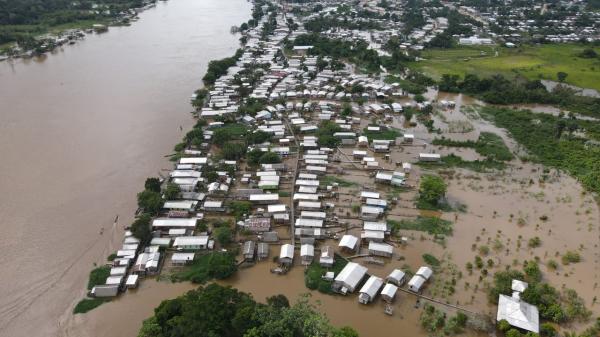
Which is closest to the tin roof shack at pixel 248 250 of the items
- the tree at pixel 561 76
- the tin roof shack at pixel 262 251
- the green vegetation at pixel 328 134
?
the tin roof shack at pixel 262 251

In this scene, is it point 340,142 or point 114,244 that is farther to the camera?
point 340,142

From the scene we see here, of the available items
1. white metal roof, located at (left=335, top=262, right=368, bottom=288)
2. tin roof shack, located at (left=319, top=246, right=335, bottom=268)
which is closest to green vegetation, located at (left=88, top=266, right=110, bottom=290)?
tin roof shack, located at (left=319, top=246, right=335, bottom=268)

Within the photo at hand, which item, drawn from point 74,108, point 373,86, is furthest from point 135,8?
point 373,86

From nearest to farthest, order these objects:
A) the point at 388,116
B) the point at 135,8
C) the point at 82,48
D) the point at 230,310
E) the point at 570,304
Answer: the point at 230,310 → the point at 570,304 → the point at 388,116 → the point at 82,48 → the point at 135,8

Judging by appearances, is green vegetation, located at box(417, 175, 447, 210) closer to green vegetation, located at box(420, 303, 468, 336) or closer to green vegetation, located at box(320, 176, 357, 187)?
green vegetation, located at box(320, 176, 357, 187)

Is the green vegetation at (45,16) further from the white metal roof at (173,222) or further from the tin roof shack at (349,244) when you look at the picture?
the tin roof shack at (349,244)

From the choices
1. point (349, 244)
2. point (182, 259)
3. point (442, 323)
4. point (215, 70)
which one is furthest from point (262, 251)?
point (215, 70)

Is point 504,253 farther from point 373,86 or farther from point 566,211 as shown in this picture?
point 373,86
